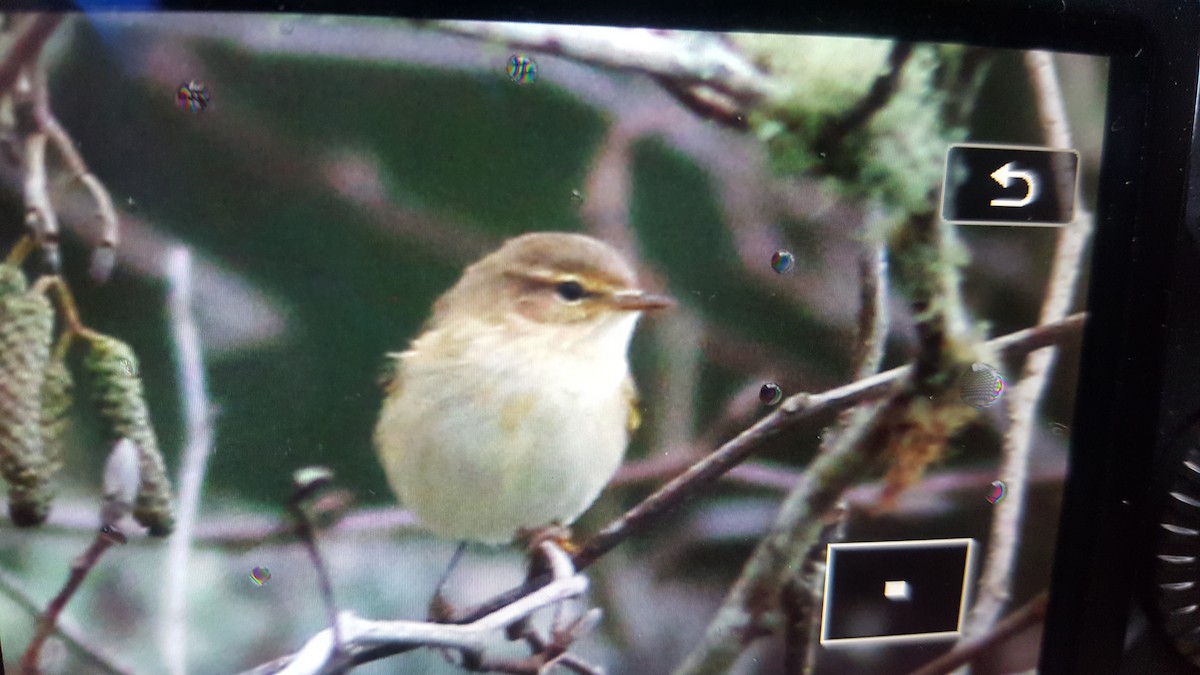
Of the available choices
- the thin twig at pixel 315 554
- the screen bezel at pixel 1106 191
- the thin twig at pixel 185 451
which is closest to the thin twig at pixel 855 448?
the screen bezel at pixel 1106 191

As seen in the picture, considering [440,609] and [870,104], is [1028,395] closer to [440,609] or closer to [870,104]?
[870,104]

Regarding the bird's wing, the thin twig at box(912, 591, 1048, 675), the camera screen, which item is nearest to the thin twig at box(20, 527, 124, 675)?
the camera screen

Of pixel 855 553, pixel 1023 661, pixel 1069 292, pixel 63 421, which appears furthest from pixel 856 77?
pixel 63 421

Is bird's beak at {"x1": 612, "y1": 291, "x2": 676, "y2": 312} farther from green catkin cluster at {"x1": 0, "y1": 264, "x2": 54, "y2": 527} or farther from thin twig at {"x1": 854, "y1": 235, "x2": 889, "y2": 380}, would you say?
green catkin cluster at {"x1": 0, "y1": 264, "x2": 54, "y2": 527}

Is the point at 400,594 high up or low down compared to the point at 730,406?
down

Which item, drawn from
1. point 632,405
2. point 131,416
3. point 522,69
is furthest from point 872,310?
point 131,416

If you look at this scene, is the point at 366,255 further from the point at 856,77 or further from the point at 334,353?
the point at 856,77
